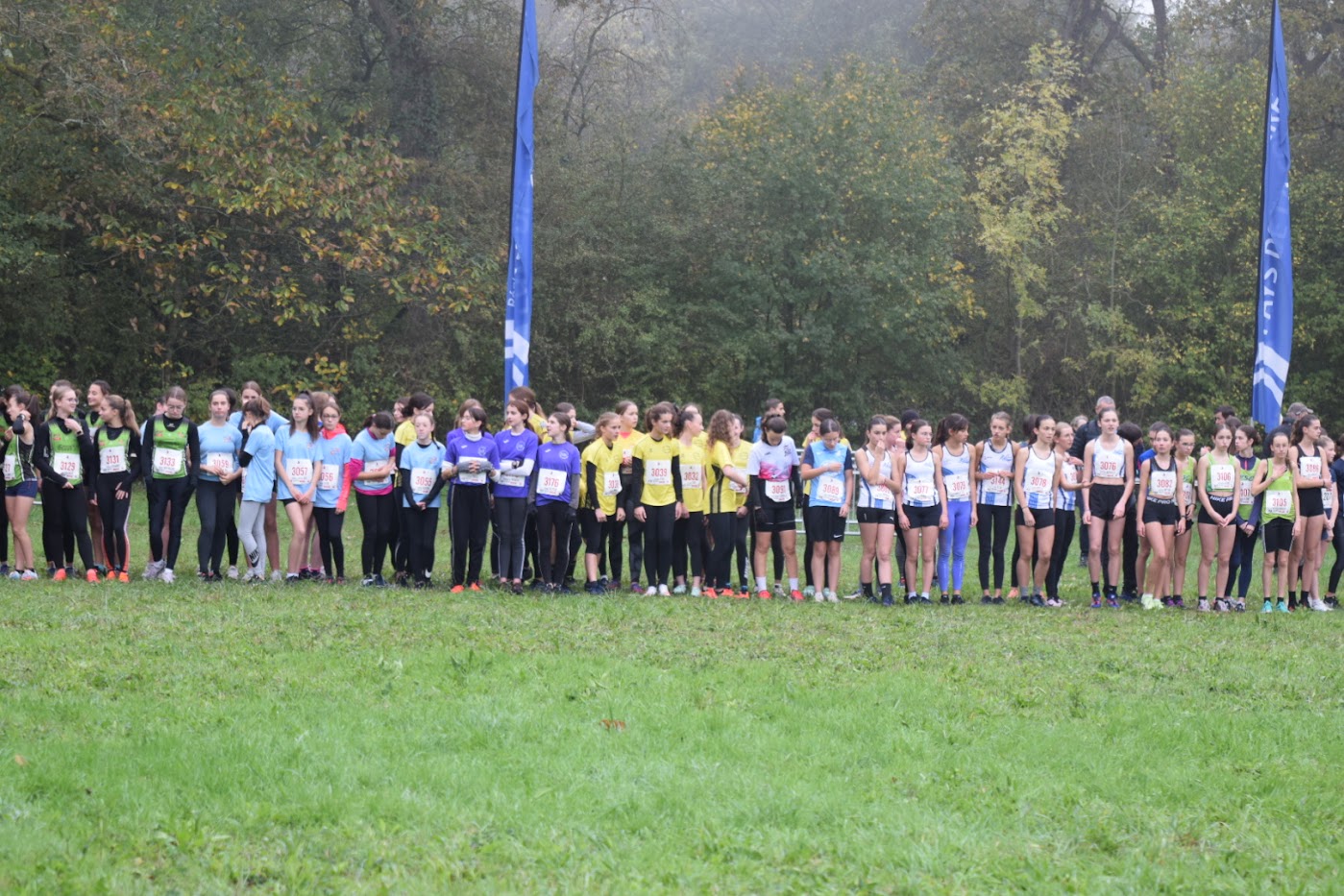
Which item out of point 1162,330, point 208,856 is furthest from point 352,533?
point 1162,330

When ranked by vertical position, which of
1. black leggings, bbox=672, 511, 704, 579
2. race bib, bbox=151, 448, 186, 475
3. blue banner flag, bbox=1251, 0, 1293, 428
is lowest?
black leggings, bbox=672, 511, 704, 579

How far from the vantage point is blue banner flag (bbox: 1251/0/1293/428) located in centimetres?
1650

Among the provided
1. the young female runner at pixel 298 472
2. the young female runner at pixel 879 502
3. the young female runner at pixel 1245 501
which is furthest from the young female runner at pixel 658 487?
the young female runner at pixel 1245 501

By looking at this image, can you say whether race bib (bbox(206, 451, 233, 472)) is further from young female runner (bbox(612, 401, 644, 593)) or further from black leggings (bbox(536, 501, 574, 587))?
young female runner (bbox(612, 401, 644, 593))

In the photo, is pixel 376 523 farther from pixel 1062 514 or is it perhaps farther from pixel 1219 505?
pixel 1219 505

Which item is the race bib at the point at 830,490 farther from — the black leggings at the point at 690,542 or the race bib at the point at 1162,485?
the race bib at the point at 1162,485

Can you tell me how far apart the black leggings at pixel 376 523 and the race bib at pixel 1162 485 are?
7.29 meters

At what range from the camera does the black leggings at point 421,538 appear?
44.6 ft

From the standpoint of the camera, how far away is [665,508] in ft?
44.1

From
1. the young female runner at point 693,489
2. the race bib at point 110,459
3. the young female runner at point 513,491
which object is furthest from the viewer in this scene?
the young female runner at point 693,489

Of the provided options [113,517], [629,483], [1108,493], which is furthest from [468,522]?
[1108,493]

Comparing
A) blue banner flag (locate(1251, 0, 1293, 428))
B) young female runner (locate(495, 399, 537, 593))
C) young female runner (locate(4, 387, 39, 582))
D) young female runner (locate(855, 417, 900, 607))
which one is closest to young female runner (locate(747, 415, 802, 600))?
young female runner (locate(855, 417, 900, 607))

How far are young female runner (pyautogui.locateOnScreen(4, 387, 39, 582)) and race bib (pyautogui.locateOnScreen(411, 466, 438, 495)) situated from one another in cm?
352

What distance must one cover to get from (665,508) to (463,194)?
1934 cm
